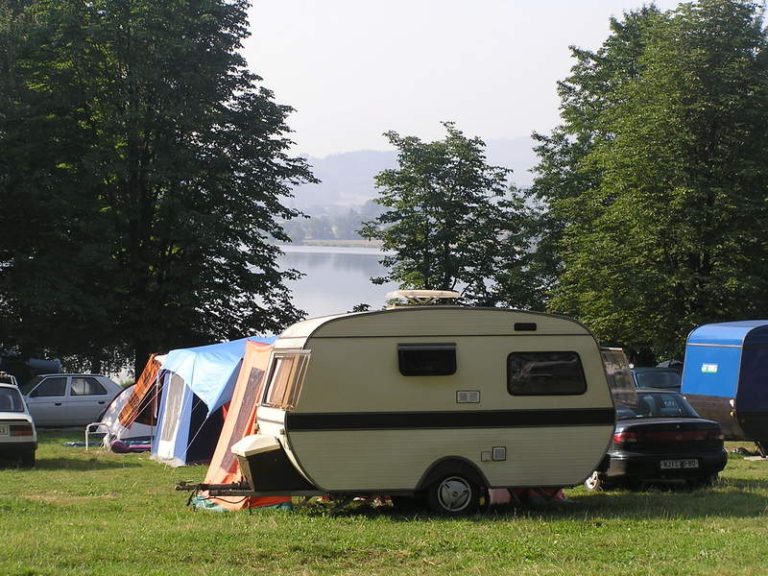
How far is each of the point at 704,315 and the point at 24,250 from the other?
21.7m

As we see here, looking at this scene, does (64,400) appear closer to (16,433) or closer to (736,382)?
(16,433)

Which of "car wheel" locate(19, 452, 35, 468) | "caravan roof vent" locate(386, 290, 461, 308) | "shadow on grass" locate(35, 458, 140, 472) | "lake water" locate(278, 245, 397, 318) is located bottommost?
"shadow on grass" locate(35, 458, 140, 472)

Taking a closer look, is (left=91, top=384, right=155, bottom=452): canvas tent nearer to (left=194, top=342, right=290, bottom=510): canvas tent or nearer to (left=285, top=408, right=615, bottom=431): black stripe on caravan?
(left=194, top=342, right=290, bottom=510): canvas tent

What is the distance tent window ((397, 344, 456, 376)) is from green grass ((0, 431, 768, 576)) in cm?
169

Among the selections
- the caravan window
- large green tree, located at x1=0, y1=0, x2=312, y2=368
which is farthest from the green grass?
large green tree, located at x1=0, y1=0, x2=312, y2=368

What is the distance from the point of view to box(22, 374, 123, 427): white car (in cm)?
2858

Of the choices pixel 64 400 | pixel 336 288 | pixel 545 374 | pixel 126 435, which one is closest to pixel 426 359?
pixel 545 374

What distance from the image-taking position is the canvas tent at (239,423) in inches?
559

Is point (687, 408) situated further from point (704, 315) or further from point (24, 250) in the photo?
point (24, 250)

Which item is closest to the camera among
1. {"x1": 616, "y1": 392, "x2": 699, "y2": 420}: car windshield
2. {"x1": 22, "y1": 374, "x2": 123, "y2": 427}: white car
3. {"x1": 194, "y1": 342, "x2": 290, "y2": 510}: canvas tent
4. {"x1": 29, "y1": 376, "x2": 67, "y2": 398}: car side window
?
{"x1": 194, "y1": 342, "x2": 290, "y2": 510}: canvas tent

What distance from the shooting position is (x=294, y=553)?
1016 cm

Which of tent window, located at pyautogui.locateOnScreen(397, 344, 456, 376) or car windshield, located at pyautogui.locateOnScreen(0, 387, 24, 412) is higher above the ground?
tent window, located at pyautogui.locateOnScreen(397, 344, 456, 376)

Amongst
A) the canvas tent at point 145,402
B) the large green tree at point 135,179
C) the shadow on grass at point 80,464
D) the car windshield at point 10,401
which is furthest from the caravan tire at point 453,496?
the large green tree at point 135,179

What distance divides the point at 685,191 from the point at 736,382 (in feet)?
54.1
